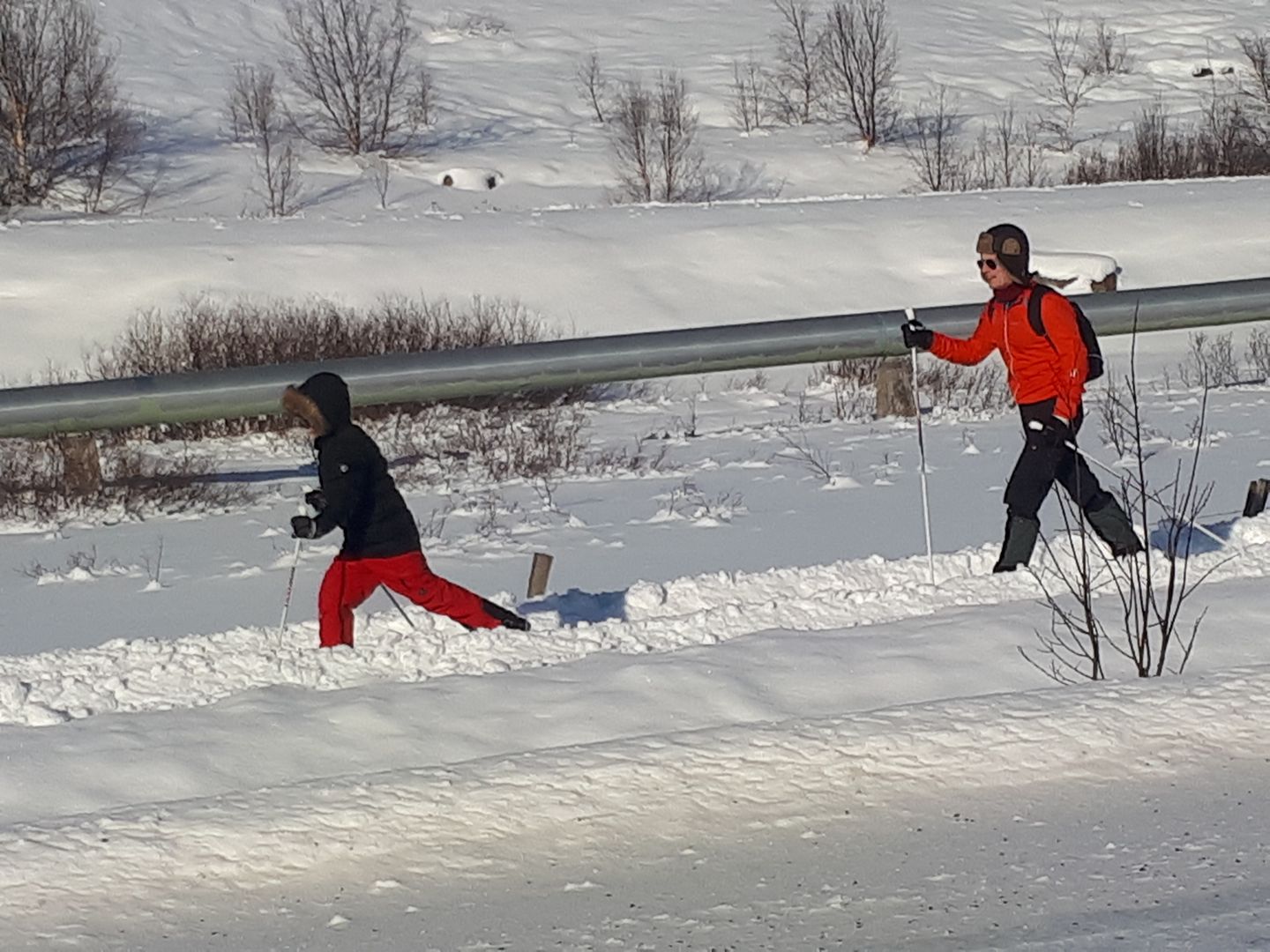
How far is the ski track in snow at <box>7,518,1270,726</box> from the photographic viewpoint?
18.1ft

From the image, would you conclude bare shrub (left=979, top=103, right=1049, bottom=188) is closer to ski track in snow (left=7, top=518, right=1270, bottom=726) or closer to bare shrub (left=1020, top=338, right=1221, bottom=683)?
ski track in snow (left=7, top=518, right=1270, bottom=726)

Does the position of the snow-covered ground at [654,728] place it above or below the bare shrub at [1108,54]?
below

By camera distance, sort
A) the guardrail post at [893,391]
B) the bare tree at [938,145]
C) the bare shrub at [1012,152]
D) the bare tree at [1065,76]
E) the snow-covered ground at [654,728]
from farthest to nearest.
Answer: the bare tree at [1065,76] → the bare tree at [938,145] → the bare shrub at [1012,152] → the guardrail post at [893,391] → the snow-covered ground at [654,728]

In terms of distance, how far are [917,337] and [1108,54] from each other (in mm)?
51300

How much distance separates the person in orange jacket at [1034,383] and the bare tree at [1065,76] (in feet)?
133

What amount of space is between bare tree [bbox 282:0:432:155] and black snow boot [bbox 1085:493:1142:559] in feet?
138

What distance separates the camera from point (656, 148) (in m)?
45.5

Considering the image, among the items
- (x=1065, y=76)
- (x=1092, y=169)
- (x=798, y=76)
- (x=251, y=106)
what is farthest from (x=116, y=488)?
(x=1065, y=76)

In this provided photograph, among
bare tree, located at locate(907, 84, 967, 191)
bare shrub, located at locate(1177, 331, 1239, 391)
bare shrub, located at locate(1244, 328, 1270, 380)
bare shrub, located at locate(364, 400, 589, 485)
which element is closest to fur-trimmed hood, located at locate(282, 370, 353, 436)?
bare shrub, located at locate(364, 400, 589, 485)

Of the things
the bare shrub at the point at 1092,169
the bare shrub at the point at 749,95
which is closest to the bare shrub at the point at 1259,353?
the bare shrub at the point at 1092,169

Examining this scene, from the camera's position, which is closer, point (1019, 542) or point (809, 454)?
point (1019, 542)

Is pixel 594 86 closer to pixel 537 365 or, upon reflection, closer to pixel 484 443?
pixel 484 443

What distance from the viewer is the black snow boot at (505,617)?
6.12 m

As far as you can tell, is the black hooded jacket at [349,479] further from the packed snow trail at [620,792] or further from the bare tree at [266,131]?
the bare tree at [266,131]
